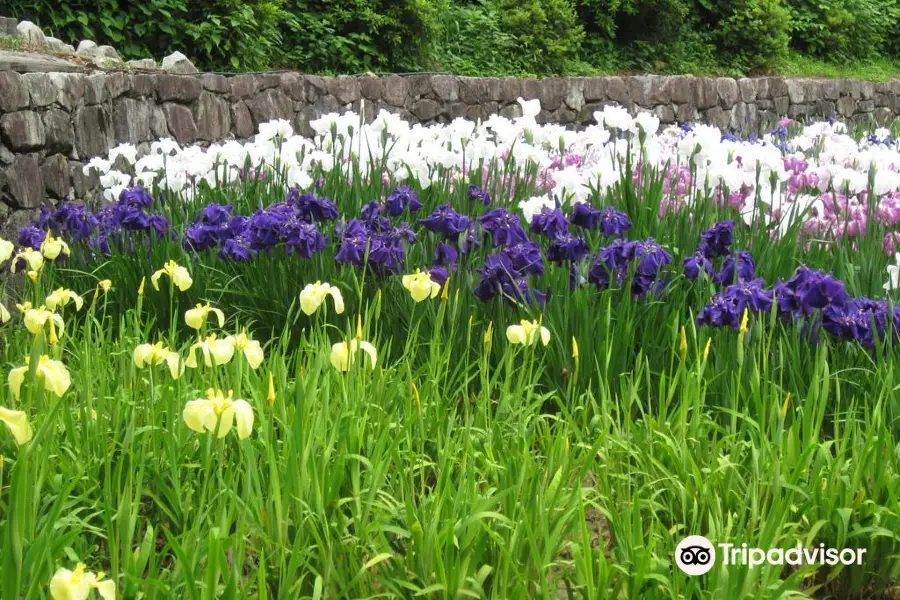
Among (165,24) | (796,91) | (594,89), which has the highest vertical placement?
(165,24)

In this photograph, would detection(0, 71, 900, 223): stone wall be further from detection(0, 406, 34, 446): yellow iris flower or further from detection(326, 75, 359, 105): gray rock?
detection(0, 406, 34, 446): yellow iris flower

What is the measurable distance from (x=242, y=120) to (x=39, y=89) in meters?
2.18

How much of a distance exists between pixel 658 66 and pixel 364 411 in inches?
453

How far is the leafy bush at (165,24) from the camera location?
793 cm

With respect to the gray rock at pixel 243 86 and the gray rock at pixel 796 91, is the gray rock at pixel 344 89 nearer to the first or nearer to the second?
the gray rock at pixel 243 86

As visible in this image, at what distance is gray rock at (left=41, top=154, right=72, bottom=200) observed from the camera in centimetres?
487

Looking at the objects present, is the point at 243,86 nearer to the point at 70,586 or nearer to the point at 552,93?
the point at 552,93

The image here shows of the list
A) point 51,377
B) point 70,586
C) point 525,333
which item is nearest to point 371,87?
point 525,333

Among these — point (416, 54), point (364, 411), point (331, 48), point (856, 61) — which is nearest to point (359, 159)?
point (364, 411)

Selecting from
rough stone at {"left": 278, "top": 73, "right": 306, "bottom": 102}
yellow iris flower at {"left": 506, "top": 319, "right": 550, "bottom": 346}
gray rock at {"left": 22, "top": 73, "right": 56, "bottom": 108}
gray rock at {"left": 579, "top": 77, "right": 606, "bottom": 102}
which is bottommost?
gray rock at {"left": 579, "top": 77, "right": 606, "bottom": 102}

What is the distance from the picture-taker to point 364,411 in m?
2.57

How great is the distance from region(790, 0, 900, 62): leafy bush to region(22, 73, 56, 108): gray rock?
12.9 meters

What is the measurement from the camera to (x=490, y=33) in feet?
37.5

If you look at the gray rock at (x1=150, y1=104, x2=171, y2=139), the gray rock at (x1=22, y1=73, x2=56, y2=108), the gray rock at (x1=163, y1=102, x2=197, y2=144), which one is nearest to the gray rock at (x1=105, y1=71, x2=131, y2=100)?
the gray rock at (x1=150, y1=104, x2=171, y2=139)
